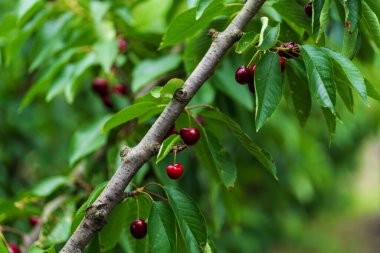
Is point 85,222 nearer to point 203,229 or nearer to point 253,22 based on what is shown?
point 203,229

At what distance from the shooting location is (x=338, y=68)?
1.09m

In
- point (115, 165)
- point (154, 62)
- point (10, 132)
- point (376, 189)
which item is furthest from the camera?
point (376, 189)

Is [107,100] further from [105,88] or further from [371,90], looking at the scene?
[371,90]

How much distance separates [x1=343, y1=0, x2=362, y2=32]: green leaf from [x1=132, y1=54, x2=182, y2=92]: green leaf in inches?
31.1

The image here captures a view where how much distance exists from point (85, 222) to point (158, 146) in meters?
0.19

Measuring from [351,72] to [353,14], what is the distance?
0.45ft

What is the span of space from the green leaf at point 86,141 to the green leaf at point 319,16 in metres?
0.89

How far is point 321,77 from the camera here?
1058mm

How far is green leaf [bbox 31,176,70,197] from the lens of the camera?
6.15 ft

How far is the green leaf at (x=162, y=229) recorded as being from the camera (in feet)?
3.75

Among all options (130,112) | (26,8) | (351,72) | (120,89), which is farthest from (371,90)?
(120,89)

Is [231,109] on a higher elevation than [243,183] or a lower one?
higher

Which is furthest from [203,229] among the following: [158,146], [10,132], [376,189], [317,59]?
[376,189]

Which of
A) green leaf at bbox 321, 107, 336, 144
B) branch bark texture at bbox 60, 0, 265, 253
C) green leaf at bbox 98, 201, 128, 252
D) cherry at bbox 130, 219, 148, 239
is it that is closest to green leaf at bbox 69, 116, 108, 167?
green leaf at bbox 98, 201, 128, 252
